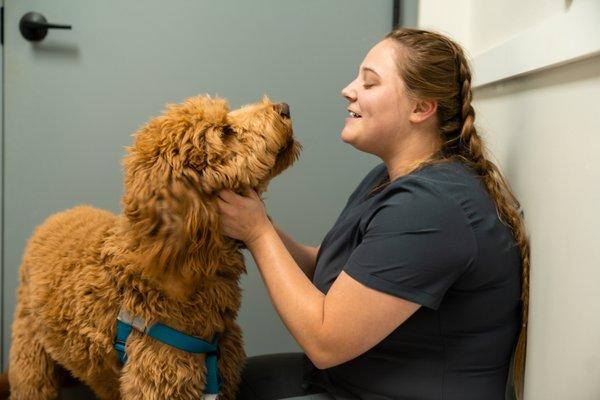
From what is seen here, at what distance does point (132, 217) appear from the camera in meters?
0.96

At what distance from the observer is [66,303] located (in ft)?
3.64

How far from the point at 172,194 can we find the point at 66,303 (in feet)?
1.37

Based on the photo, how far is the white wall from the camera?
0.73 meters

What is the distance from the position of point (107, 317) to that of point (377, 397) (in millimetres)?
565

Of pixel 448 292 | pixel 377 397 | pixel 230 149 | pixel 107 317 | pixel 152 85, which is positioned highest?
pixel 152 85

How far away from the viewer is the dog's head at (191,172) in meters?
0.91

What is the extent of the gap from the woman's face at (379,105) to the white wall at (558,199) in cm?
24

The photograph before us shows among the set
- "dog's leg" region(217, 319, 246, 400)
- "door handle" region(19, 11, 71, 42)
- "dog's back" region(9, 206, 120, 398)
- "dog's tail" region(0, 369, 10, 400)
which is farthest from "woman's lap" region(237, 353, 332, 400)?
"door handle" region(19, 11, 71, 42)

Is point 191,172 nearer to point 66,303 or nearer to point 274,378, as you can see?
point 66,303

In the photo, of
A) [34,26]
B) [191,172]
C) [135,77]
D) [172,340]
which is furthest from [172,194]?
[34,26]

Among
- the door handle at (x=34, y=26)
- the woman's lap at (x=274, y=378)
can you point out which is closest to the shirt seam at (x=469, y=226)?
the woman's lap at (x=274, y=378)

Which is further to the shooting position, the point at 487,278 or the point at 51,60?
the point at 51,60

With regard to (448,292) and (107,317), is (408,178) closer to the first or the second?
(448,292)

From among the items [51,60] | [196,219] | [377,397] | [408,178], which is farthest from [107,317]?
[51,60]
